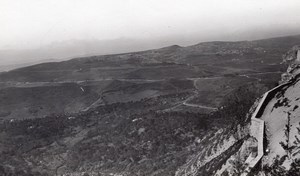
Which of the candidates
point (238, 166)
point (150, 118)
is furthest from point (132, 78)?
point (238, 166)

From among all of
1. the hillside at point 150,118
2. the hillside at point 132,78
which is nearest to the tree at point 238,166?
the hillside at point 150,118

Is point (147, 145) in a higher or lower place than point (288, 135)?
lower

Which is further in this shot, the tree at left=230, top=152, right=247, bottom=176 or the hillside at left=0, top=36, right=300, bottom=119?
the hillside at left=0, top=36, right=300, bottom=119

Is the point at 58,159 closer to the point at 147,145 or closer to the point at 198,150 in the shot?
the point at 147,145

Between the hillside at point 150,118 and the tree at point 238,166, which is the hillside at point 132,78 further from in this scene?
the tree at point 238,166

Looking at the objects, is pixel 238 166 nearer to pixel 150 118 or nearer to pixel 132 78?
pixel 150 118

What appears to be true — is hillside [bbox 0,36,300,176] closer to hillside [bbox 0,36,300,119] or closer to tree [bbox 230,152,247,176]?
tree [bbox 230,152,247,176]

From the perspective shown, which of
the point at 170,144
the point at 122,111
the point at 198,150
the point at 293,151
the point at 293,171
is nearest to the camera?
the point at 293,171

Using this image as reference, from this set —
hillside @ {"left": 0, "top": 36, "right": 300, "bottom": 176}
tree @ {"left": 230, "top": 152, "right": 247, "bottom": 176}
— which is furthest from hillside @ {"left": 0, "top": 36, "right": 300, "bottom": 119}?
tree @ {"left": 230, "top": 152, "right": 247, "bottom": 176}

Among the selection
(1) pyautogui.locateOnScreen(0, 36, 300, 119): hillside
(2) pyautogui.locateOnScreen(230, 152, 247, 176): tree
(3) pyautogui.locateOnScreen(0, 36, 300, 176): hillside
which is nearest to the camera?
(2) pyautogui.locateOnScreen(230, 152, 247, 176): tree

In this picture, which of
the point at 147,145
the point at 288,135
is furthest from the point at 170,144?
the point at 288,135

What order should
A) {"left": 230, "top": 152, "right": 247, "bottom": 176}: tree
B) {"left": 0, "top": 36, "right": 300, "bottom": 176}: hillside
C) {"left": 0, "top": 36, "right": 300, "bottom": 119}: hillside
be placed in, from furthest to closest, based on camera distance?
{"left": 0, "top": 36, "right": 300, "bottom": 119}: hillside < {"left": 0, "top": 36, "right": 300, "bottom": 176}: hillside < {"left": 230, "top": 152, "right": 247, "bottom": 176}: tree
